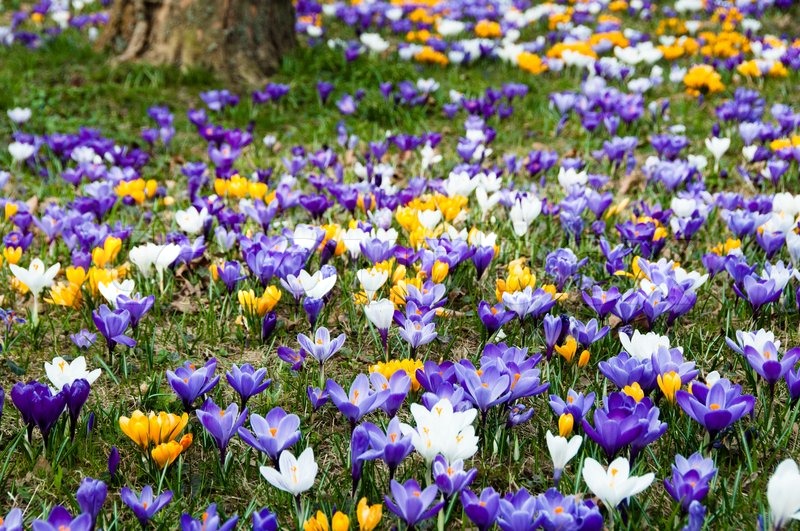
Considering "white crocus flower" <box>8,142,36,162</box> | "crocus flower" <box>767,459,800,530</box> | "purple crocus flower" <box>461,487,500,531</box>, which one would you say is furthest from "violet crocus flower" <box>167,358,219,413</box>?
"white crocus flower" <box>8,142,36,162</box>

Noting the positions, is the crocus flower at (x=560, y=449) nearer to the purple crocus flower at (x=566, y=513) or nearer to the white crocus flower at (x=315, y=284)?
the purple crocus flower at (x=566, y=513)

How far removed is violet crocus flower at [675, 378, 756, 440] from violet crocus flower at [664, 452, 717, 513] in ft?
0.54

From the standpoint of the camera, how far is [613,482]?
6.21ft

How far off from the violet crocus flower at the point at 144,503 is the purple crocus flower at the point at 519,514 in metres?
0.75

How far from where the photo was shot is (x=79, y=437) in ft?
7.65

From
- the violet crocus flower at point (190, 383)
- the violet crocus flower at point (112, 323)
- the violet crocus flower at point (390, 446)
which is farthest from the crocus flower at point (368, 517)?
the violet crocus flower at point (112, 323)

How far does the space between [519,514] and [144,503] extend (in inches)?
32.9

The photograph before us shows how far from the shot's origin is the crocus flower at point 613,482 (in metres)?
1.88

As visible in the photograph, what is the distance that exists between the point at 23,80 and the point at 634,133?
4.62m

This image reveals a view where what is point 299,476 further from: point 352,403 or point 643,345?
point 643,345

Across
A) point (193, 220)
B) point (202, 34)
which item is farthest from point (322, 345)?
point (202, 34)

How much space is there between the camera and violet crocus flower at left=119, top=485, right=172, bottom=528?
6.18 feet

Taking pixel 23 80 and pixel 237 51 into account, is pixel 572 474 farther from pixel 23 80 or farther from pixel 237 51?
pixel 23 80

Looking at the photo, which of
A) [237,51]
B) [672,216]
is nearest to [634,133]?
[672,216]
